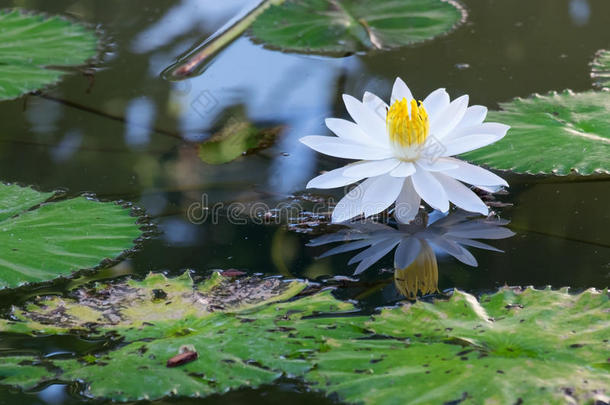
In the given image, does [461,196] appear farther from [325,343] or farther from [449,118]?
[325,343]

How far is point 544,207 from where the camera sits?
58.5 inches

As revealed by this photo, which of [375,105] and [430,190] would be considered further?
[375,105]

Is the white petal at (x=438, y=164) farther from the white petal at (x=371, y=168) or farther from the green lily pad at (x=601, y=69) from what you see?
the green lily pad at (x=601, y=69)

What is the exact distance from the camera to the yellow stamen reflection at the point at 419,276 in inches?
49.3

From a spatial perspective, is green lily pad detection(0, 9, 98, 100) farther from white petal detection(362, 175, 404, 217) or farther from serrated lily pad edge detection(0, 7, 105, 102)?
white petal detection(362, 175, 404, 217)

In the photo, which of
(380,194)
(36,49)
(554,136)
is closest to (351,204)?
(380,194)

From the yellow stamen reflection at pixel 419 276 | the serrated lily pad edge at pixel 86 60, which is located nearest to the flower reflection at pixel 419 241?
the yellow stamen reflection at pixel 419 276

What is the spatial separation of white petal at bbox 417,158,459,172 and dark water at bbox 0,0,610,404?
17cm

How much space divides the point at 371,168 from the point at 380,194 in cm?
5

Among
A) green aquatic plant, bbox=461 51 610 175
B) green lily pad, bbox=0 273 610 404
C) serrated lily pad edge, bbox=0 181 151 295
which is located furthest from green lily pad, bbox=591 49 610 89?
serrated lily pad edge, bbox=0 181 151 295

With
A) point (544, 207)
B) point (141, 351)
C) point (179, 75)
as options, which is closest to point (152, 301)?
point (141, 351)

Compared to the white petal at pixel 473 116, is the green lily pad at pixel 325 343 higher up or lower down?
lower down

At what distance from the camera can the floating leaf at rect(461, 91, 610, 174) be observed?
1.58 metres

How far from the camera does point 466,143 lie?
4.67ft
